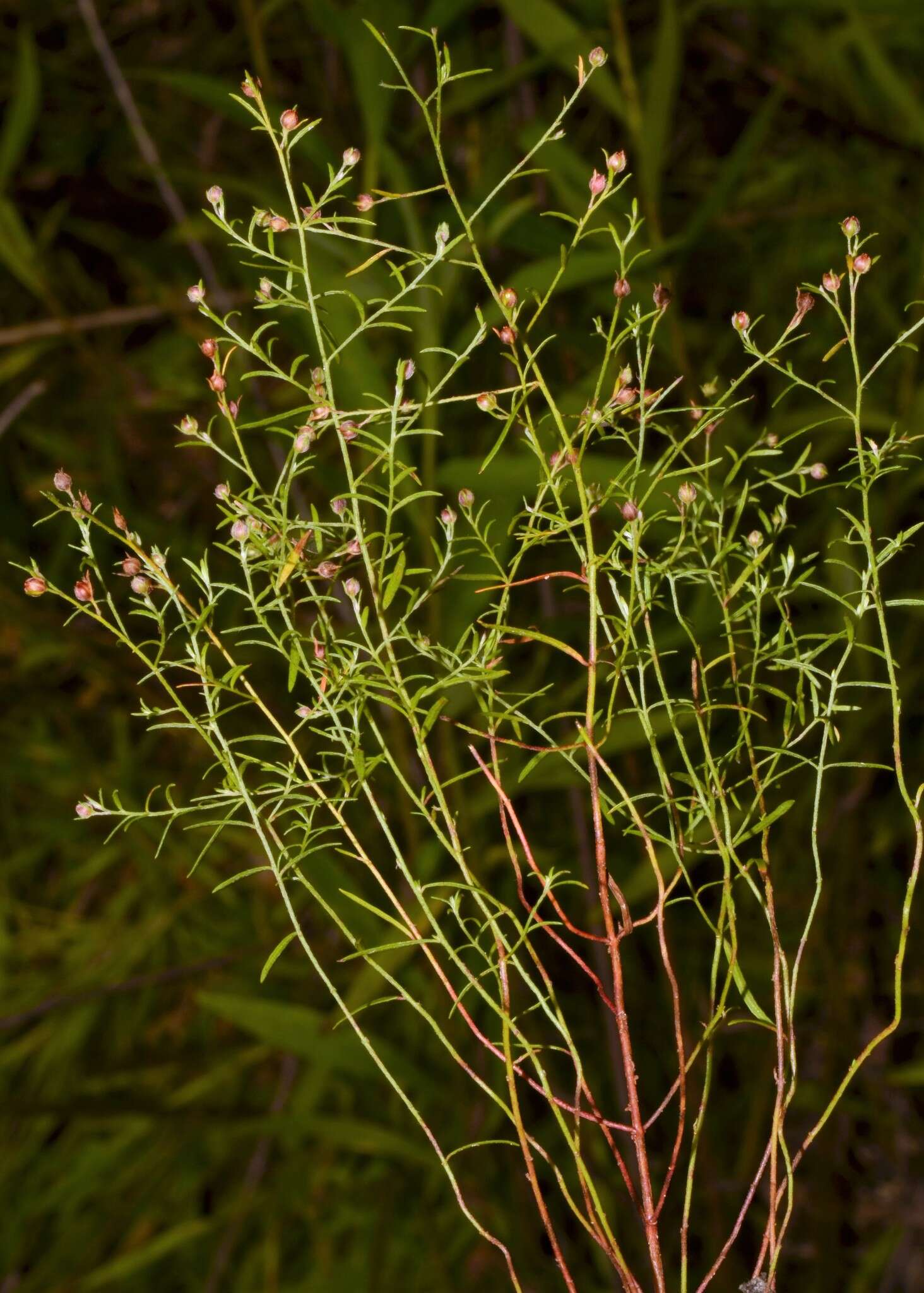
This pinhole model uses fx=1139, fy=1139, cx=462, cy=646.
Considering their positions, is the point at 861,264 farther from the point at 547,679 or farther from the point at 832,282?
the point at 547,679

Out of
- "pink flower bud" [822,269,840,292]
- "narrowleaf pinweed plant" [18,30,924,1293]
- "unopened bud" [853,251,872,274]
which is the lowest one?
"narrowleaf pinweed plant" [18,30,924,1293]

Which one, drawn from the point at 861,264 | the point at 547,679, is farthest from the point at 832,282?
the point at 547,679

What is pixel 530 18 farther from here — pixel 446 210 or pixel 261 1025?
pixel 261 1025

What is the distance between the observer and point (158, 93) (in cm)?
78

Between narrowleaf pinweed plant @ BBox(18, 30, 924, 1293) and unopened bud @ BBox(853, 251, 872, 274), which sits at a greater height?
unopened bud @ BBox(853, 251, 872, 274)

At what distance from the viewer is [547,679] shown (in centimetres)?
57

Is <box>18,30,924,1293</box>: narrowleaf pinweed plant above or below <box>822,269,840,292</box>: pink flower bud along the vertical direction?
below

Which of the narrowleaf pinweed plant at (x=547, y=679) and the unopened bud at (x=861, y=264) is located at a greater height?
the unopened bud at (x=861, y=264)

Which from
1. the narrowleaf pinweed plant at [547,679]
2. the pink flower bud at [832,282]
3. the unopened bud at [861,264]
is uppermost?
the unopened bud at [861,264]

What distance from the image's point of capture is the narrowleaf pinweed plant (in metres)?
0.21

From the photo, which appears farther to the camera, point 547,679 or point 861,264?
point 547,679

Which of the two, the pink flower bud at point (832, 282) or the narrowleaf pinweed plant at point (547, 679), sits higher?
the pink flower bud at point (832, 282)

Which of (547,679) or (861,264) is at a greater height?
(861,264)

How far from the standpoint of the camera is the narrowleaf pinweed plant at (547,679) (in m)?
0.21
